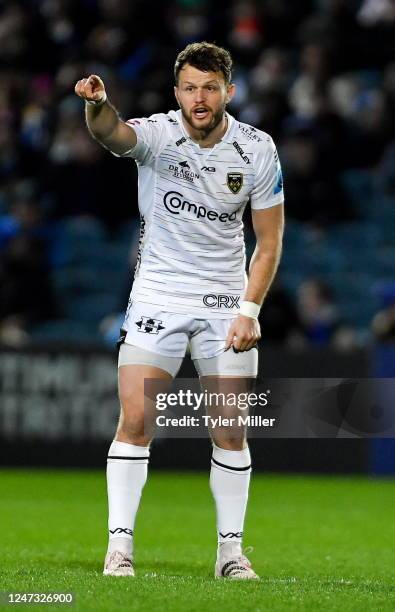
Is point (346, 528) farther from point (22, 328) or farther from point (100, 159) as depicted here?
point (100, 159)

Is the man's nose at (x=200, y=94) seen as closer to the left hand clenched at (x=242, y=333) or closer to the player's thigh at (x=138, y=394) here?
the left hand clenched at (x=242, y=333)

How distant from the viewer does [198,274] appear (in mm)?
6445

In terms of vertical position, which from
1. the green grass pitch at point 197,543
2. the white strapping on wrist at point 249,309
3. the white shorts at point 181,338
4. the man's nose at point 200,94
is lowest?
the green grass pitch at point 197,543

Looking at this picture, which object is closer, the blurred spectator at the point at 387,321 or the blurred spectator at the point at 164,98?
the blurred spectator at the point at 387,321

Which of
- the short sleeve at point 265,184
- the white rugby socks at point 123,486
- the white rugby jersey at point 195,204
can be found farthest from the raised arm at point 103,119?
the white rugby socks at point 123,486

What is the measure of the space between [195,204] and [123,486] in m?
1.26

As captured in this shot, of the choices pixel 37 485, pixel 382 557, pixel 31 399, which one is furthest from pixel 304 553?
pixel 31 399

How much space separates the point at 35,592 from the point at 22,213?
32.4 feet

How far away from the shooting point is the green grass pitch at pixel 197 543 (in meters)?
5.51

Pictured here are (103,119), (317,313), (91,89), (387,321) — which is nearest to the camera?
(91,89)

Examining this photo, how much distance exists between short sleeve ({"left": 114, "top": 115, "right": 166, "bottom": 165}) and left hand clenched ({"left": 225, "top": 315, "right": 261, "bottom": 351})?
0.80m

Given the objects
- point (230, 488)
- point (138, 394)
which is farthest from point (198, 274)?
point (230, 488)

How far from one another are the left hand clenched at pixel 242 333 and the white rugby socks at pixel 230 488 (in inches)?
19.5

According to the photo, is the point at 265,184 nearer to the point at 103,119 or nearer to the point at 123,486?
the point at 103,119
